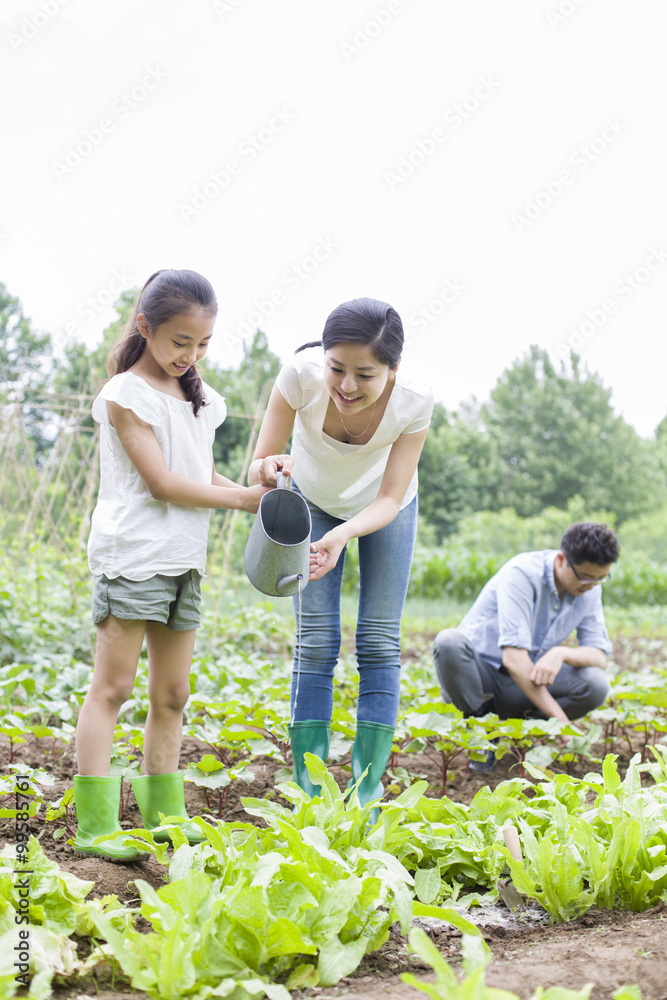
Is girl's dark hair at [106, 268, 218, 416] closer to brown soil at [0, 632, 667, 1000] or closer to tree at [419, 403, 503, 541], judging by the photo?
brown soil at [0, 632, 667, 1000]

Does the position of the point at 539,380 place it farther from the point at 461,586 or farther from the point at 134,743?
the point at 134,743

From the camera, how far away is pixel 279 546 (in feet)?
6.12

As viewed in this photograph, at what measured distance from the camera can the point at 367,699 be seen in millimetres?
2145

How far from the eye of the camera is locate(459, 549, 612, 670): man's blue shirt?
306 cm

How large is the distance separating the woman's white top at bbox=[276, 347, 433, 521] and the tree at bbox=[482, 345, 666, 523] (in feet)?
88.4

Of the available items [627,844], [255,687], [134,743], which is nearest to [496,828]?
[627,844]

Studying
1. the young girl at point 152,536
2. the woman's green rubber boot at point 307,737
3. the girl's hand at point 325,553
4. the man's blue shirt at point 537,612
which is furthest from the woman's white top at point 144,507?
the man's blue shirt at point 537,612

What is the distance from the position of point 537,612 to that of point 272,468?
162cm

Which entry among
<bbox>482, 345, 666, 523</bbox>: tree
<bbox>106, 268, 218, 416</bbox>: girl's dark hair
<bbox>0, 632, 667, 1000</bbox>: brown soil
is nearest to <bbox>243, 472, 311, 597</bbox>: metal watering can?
<bbox>106, 268, 218, 416</bbox>: girl's dark hair

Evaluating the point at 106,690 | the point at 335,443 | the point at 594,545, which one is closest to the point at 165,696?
the point at 106,690

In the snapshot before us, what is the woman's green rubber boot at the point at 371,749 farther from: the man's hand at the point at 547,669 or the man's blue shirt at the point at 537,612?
the man's blue shirt at the point at 537,612

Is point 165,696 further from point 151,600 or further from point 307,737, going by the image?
point 307,737

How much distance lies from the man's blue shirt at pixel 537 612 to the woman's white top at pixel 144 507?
151 centimetres

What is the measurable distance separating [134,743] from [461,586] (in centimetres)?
892
